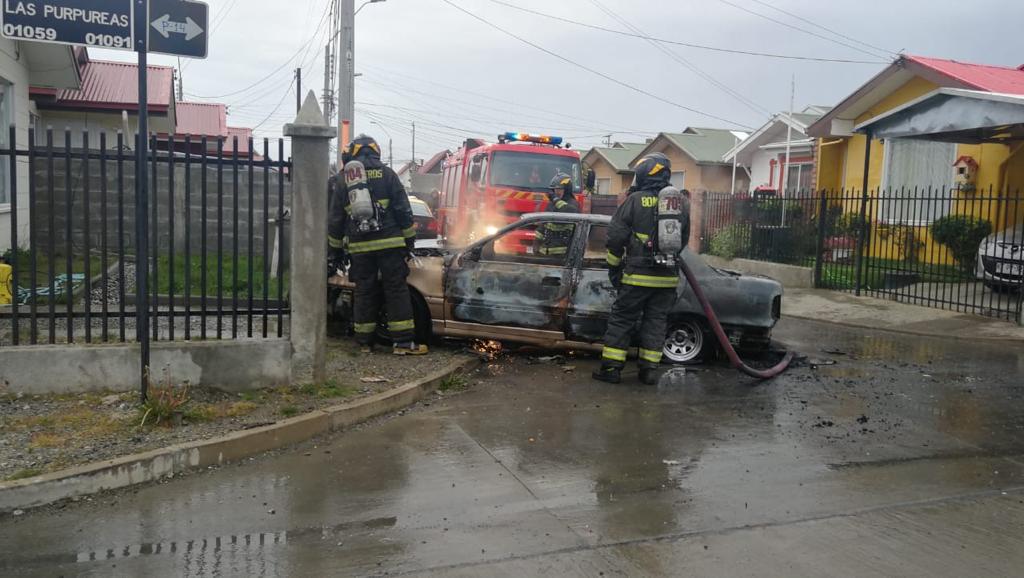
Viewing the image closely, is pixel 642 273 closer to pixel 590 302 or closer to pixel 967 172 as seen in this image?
pixel 590 302

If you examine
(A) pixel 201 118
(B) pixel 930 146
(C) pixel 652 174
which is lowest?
(C) pixel 652 174

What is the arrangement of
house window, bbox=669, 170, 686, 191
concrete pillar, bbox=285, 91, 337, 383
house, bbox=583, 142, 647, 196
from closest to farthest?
concrete pillar, bbox=285, 91, 337, 383 < house window, bbox=669, 170, 686, 191 < house, bbox=583, 142, 647, 196

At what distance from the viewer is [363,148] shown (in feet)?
23.7

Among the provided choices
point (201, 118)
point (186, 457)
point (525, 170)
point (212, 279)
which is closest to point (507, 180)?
point (525, 170)

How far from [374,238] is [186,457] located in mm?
2970

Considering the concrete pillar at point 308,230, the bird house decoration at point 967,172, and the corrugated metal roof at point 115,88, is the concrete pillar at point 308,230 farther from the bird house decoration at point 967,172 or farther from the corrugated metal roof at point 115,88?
A: the bird house decoration at point 967,172

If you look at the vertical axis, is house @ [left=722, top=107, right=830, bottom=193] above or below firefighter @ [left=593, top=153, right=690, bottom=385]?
above

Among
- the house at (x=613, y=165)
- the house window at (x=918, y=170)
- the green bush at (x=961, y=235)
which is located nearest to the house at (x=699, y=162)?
the house at (x=613, y=165)

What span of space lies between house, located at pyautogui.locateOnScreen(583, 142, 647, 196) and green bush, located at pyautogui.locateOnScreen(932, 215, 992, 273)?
66.3 feet

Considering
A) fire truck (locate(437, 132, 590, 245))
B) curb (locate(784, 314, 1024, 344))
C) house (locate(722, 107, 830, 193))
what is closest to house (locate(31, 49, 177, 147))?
fire truck (locate(437, 132, 590, 245))

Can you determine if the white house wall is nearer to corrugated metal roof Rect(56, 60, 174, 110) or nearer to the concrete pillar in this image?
corrugated metal roof Rect(56, 60, 174, 110)

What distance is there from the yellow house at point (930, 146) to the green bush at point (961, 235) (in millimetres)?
257

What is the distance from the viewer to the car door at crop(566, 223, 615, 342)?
299 inches

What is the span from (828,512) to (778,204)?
40.7ft
